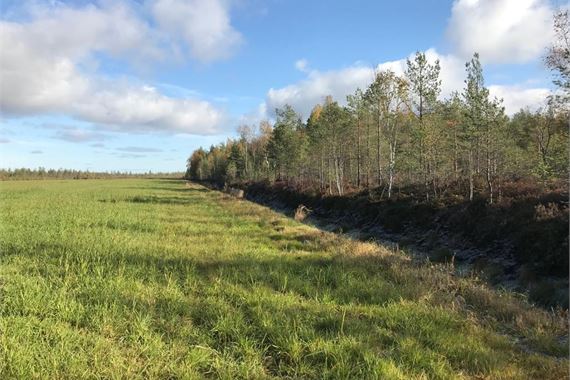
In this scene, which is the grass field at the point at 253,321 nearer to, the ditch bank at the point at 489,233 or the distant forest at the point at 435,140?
the ditch bank at the point at 489,233

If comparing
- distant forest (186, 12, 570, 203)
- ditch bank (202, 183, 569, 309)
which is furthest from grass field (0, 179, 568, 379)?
distant forest (186, 12, 570, 203)

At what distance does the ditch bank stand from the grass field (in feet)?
12.5

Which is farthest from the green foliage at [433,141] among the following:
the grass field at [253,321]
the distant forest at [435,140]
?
the grass field at [253,321]

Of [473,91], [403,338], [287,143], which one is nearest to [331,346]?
[403,338]

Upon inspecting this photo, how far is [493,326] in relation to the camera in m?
7.79

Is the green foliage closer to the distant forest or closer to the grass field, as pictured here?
the distant forest

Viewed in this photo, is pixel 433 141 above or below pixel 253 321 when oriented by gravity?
above

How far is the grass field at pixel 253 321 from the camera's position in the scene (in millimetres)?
5534

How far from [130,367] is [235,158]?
96955 millimetres

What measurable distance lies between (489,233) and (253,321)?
49.6 feet

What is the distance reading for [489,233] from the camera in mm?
19109

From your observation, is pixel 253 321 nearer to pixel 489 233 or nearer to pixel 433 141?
pixel 489 233

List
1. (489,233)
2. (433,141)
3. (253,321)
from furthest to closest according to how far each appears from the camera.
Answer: (433,141) < (489,233) < (253,321)

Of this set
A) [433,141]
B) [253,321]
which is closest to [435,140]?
[433,141]
